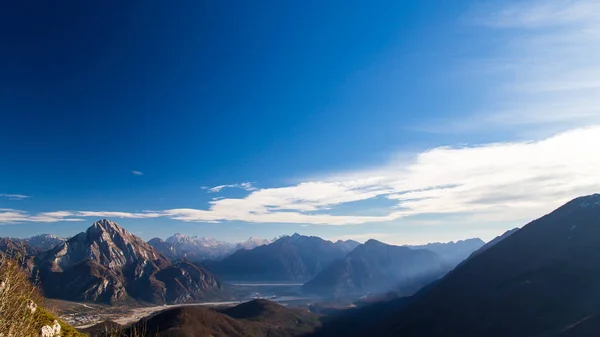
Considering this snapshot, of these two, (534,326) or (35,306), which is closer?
(35,306)

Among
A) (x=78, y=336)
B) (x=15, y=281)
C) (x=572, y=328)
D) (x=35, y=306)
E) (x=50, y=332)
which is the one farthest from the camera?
(x=572, y=328)

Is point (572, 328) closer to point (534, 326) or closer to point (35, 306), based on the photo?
point (534, 326)

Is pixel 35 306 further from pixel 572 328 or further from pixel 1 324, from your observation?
pixel 572 328

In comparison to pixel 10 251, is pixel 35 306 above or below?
below

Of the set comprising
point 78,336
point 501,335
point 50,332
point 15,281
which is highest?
point 15,281

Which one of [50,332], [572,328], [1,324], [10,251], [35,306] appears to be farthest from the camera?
[572,328]

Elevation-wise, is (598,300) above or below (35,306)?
below

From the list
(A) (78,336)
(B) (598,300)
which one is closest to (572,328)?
(B) (598,300)

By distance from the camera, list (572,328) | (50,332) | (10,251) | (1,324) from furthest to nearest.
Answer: (572,328)
(50,332)
(10,251)
(1,324)

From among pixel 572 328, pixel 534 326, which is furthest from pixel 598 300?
pixel 572 328

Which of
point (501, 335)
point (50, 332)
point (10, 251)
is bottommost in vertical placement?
point (501, 335)
